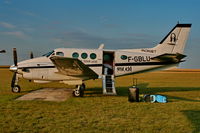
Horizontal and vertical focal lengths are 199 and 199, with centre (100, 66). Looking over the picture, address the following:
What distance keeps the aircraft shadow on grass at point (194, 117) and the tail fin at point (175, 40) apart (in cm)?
754

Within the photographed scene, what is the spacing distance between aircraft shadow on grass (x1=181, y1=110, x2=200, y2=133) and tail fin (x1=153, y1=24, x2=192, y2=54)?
7.54 m

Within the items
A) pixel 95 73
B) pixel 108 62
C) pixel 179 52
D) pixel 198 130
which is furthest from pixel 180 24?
pixel 198 130

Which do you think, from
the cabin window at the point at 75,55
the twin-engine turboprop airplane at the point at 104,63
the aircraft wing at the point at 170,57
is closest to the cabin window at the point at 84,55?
the twin-engine turboprop airplane at the point at 104,63

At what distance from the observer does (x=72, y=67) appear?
1249cm

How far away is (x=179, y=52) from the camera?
50.2 feet

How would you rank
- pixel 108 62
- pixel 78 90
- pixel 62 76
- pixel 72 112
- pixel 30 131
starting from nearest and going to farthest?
pixel 30 131
pixel 72 112
pixel 78 90
pixel 62 76
pixel 108 62

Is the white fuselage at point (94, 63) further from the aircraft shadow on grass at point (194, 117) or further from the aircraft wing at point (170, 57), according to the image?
the aircraft shadow on grass at point (194, 117)

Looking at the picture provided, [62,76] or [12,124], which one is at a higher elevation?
[62,76]

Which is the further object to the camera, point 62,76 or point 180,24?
point 180,24

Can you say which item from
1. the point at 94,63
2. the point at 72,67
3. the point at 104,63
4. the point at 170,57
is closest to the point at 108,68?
the point at 104,63

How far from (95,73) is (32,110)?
5.94 metres

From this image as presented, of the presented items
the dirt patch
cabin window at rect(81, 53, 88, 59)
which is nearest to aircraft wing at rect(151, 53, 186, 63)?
cabin window at rect(81, 53, 88, 59)

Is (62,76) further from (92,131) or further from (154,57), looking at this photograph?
(92,131)

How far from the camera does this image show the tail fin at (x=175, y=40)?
15125 millimetres
